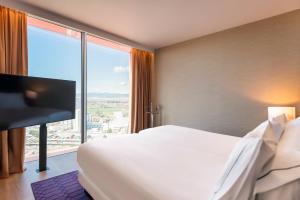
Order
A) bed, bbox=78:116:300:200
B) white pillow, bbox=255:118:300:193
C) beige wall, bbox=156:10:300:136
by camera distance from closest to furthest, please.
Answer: white pillow, bbox=255:118:300:193, bed, bbox=78:116:300:200, beige wall, bbox=156:10:300:136

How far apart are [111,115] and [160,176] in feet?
10.1

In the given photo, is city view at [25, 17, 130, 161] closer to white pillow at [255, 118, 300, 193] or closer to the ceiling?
the ceiling

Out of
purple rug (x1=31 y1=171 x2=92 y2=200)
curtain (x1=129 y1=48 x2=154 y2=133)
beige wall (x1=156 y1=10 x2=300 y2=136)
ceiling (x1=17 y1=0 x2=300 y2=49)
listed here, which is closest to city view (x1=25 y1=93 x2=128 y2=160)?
curtain (x1=129 y1=48 x2=154 y2=133)

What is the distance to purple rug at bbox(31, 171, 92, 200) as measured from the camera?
201cm

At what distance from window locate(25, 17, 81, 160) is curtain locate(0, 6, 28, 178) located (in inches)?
10.1

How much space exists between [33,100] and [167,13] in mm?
2420

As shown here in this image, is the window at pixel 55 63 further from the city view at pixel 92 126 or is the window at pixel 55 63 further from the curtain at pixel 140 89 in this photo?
the curtain at pixel 140 89

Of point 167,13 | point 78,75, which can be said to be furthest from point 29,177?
point 167,13

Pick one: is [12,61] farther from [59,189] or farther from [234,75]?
[234,75]

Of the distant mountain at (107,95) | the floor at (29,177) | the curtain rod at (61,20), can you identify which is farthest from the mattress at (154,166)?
the curtain rod at (61,20)

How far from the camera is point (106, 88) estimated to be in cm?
400

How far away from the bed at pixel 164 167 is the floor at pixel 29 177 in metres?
0.79

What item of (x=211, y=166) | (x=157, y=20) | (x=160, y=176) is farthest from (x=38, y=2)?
(x=211, y=166)

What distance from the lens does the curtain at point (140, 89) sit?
429 cm
